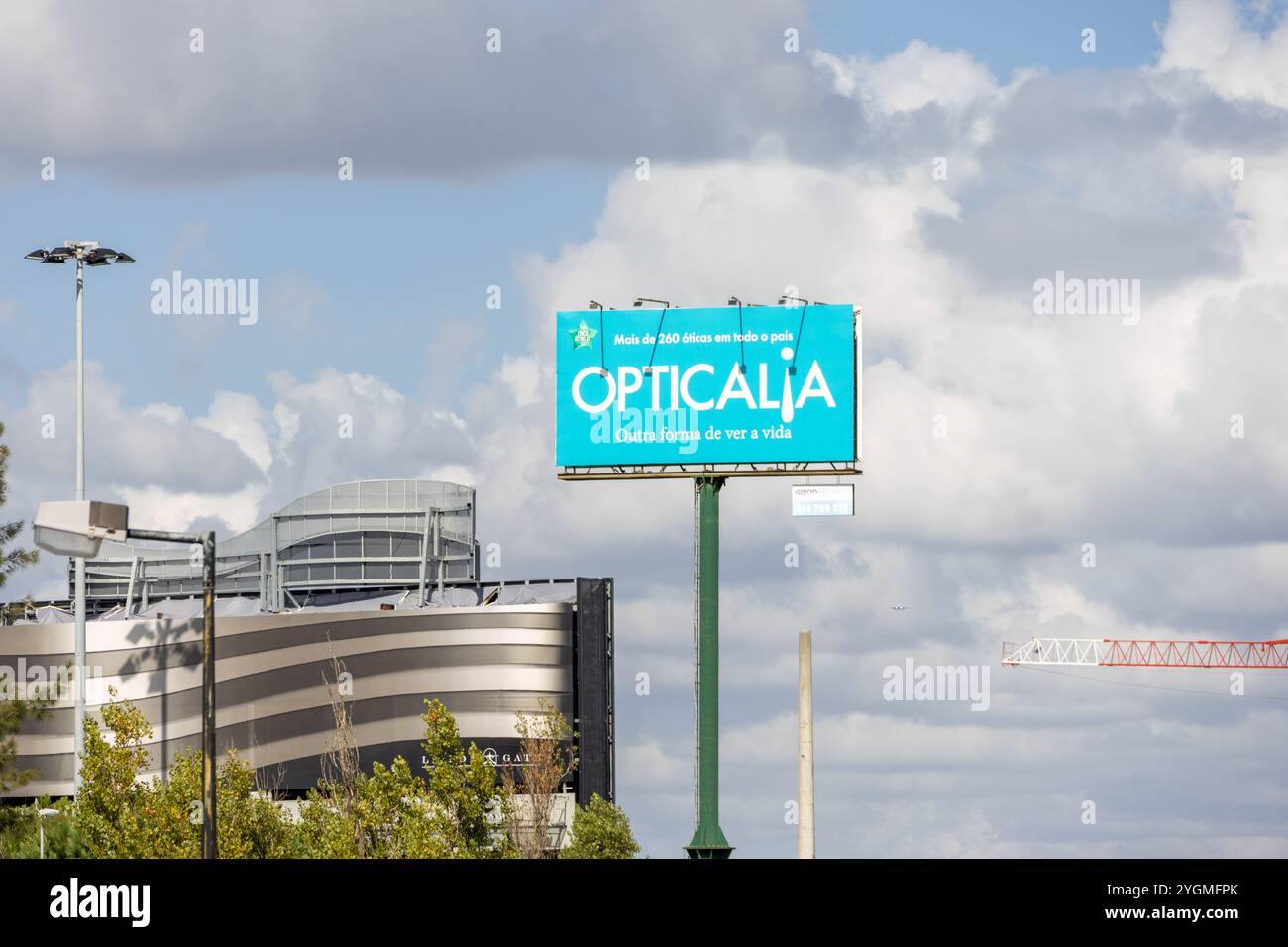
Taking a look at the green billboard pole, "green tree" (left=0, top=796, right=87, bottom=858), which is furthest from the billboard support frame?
"green tree" (left=0, top=796, right=87, bottom=858)

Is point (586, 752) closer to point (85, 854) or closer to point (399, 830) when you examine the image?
point (399, 830)

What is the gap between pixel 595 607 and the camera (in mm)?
100875

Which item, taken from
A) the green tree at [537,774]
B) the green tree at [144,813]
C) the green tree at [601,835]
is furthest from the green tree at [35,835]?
the green tree at [601,835]

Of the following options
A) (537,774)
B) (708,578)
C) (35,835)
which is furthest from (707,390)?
(537,774)

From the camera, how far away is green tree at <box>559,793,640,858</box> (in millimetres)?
76812

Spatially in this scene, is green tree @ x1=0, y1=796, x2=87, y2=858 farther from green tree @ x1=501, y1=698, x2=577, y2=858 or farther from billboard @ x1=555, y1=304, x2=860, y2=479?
billboard @ x1=555, y1=304, x2=860, y2=479

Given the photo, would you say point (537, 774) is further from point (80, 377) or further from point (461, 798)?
point (80, 377)

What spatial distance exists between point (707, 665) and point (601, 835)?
69.2ft

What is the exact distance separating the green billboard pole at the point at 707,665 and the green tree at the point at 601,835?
17896 millimetres

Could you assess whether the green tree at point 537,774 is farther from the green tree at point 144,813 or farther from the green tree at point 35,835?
the green tree at point 35,835

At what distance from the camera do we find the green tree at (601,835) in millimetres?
76812

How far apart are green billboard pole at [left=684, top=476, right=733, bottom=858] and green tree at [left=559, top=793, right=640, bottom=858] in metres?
17.9
